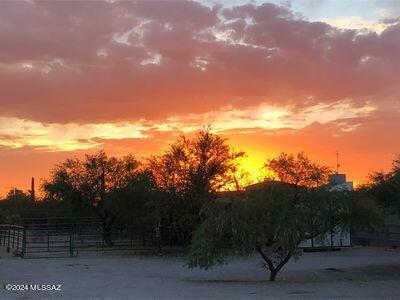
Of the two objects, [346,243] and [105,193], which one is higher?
[105,193]

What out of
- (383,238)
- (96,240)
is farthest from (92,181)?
(383,238)

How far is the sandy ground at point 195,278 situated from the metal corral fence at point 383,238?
3757mm

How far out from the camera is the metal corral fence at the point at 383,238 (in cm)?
3470

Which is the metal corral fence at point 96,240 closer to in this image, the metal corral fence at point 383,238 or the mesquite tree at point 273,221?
the metal corral fence at point 383,238

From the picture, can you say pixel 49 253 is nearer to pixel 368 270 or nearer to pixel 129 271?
pixel 129 271

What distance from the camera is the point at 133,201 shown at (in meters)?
32.9

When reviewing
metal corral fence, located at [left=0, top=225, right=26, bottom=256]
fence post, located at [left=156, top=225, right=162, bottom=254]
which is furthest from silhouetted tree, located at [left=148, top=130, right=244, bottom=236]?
metal corral fence, located at [left=0, top=225, right=26, bottom=256]

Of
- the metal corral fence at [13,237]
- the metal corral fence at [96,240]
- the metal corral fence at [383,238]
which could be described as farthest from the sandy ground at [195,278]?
the metal corral fence at [383,238]

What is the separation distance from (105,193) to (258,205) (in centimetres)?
2125

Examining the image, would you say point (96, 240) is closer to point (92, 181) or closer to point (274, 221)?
point (92, 181)

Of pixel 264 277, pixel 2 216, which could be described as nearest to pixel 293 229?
pixel 264 277

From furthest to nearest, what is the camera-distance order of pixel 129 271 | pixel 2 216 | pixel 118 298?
pixel 2 216, pixel 129 271, pixel 118 298

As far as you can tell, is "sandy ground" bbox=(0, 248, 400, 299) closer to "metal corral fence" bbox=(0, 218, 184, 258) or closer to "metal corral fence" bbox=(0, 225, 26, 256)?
"metal corral fence" bbox=(0, 218, 184, 258)

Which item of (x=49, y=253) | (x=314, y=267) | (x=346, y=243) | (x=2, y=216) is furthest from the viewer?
(x=2, y=216)
